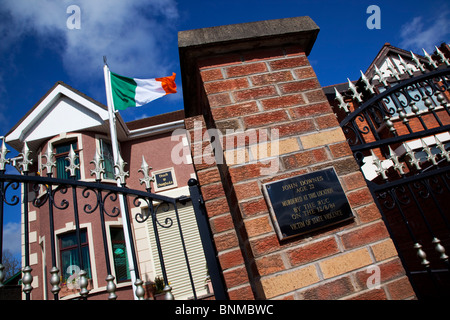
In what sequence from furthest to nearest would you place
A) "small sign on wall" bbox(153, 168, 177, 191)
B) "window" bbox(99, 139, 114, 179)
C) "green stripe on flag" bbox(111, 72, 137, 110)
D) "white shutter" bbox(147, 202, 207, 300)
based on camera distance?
"small sign on wall" bbox(153, 168, 177, 191), "window" bbox(99, 139, 114, 179), "green stripe on flag" bbox(111, 72, 137, 110), "white shutter" bbox(147, 202, 207, 300)

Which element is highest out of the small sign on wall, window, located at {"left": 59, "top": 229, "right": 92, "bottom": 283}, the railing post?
the small sign on wall

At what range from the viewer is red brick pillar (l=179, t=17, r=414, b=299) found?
4.43ft

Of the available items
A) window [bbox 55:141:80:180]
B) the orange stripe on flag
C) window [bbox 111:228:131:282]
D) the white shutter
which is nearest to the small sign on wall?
the white shutter

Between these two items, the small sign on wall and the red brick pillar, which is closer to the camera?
the red brick pillar

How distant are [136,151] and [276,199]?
9.97 metres

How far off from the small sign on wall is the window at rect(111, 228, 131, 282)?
6.95 feet

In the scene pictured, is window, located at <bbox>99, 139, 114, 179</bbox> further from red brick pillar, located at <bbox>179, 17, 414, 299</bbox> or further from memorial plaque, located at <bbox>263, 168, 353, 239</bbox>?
memorial plaque, located at <bbox>263, 168, 353, 239</bbox>

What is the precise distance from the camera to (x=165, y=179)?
998 centimetres

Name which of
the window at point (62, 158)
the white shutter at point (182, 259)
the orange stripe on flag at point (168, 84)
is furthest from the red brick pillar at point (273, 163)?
the window at point (62, 158)

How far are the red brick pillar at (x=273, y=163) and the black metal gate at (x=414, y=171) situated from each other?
302 mm

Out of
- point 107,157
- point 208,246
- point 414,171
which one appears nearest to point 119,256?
point 107,157

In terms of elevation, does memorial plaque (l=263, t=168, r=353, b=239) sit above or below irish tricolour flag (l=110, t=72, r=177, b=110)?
below

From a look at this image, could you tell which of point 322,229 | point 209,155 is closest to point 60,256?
point 209,155

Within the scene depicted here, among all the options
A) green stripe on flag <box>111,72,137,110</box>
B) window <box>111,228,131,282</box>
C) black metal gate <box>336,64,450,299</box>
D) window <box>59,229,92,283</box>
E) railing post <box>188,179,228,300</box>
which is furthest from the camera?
green stripe on flag <box>111,72,137,110</box>
